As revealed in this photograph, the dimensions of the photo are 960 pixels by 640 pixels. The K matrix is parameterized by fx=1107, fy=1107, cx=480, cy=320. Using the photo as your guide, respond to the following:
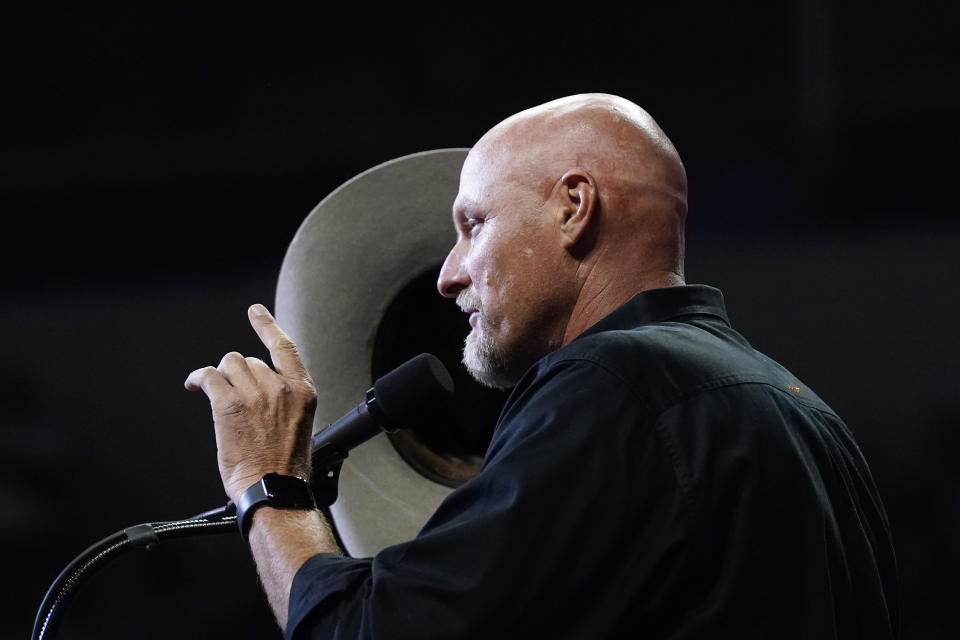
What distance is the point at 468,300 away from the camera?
1.09 m

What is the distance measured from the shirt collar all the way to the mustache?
5.0 inches

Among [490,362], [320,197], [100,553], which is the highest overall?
[320,197]

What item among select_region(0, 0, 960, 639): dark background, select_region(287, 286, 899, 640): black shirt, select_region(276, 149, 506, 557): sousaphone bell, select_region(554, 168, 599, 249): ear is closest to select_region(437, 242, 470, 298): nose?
select_region(554, 168, 599, 249): ear

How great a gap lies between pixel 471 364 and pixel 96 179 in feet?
Answer: 5.69

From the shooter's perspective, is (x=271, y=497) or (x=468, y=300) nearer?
(x=271, y=497)

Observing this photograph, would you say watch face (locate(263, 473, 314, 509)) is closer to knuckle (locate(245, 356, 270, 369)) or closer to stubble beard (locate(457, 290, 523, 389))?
knuckle (locate(245, 356, 270, 369))

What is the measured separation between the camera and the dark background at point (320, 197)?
→ 91.2 inches

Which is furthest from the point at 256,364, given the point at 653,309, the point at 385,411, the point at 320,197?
the point at 320,197

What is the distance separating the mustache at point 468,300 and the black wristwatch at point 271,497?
24 cm

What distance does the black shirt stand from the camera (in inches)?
30.5

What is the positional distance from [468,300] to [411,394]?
4.3 inches

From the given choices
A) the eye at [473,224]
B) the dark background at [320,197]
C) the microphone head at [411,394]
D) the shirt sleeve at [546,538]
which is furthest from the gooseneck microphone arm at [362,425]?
the dark background at [320,197]

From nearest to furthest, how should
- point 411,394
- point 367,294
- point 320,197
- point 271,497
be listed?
point 271,497
point 411,394
point 367,294
point 320,197

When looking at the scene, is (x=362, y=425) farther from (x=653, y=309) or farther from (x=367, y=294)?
(x=367, y=294)
